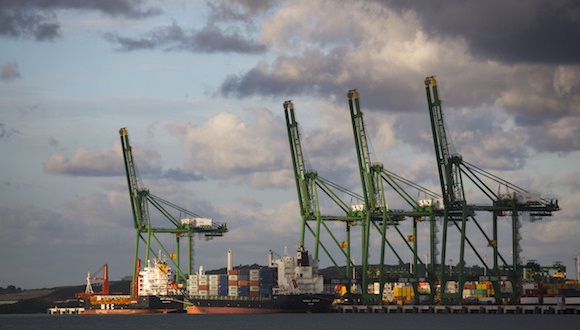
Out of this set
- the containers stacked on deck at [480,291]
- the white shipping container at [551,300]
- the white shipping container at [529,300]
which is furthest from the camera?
the containers stacked on deck at [480,291]

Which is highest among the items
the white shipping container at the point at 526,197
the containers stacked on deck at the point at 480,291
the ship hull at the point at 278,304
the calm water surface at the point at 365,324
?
the white shipping container at the point at 526,197

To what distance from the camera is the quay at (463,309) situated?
11794 centimetres

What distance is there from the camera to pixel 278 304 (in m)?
128

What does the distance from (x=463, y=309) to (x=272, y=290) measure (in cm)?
2254

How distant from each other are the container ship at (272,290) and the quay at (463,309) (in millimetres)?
4970

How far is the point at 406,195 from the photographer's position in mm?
128375

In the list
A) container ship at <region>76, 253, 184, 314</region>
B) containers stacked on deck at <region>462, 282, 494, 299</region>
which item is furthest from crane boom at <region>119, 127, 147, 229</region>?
containers stacked on deck at <region>462, 282, 494, 299</region>

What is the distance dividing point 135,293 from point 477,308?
162ft

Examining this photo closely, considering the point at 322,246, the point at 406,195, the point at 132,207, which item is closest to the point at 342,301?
the point at 322,246

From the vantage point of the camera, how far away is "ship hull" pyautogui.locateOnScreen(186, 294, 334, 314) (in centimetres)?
12694

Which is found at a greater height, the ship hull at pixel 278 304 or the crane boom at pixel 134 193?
the crane boom at pixel 134 193

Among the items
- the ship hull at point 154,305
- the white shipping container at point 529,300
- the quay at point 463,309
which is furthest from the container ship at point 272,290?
the white shipping container at point 529,300

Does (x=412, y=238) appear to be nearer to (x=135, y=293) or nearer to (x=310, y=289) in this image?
(x=310, y=289)

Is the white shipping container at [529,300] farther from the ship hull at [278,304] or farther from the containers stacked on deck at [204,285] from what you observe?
the containers stacked on deck at [204,285]
